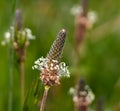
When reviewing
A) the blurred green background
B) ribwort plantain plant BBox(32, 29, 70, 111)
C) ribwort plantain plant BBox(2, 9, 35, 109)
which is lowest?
ribwort plantain plant BBox(32, 29, 70, 111)

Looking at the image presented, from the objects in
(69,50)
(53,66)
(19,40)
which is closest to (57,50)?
(53,66)

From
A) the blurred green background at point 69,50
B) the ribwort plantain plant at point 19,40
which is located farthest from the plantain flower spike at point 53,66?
the blurred green background at point 69,50

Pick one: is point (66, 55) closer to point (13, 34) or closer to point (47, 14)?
point (47, 14)

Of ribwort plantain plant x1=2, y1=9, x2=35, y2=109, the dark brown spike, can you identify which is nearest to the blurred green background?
ribwort plantain plant x1=2, y1=9, x2=35, y2=109

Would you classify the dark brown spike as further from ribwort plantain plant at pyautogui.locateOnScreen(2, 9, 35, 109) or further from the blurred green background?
the blurred green background

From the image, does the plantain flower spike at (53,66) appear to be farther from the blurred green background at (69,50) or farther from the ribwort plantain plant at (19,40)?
the blurred green background at (69,50)

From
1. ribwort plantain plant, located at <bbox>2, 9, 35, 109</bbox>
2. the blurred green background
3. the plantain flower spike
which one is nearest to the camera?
the plantain flower spike

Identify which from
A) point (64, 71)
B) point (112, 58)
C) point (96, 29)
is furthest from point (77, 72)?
point (64, 71)

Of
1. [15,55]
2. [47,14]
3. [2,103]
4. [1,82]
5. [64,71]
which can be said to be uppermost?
[47,14]
